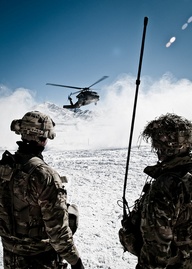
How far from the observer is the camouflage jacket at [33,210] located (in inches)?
95.7

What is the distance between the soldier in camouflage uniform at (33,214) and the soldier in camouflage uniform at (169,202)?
2.54ft

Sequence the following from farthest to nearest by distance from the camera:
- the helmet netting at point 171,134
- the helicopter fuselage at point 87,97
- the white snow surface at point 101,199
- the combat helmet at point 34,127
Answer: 1. the helicopter fuselage at point 87,97
2. the white snow surface at point 101,199
3. the combat helmet at point 34,127
4. the helmet netting at point 171,134

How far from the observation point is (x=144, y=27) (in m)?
2.55

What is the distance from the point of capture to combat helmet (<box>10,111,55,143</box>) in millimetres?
2727

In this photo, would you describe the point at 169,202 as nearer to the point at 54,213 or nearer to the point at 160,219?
the point at 160,219

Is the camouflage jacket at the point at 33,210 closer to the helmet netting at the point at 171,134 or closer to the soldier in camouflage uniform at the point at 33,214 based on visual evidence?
the soldier in camouflage uniform at the point at 33,214

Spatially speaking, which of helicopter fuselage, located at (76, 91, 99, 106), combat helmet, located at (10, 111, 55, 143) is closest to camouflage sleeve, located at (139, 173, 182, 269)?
combat helmet, located at (10, 111, 55, 143)

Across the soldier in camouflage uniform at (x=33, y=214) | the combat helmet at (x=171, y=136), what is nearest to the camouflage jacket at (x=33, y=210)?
the soldier in camouflage uniform at (x=33, y=214)

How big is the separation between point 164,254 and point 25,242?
1.34m

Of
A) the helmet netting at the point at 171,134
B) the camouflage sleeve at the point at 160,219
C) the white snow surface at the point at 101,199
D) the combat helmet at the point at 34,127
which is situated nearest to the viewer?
the camouflage sleeve at the point at 160,219

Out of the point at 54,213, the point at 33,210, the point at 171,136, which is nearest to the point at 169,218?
the point at 171,136

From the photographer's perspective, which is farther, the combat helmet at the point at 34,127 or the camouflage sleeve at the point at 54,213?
the combat helmet at the point at 34,127

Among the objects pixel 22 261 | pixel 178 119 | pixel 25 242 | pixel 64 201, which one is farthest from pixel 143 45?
pixel 22 261

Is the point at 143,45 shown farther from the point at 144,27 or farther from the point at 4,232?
the point at 4,232
